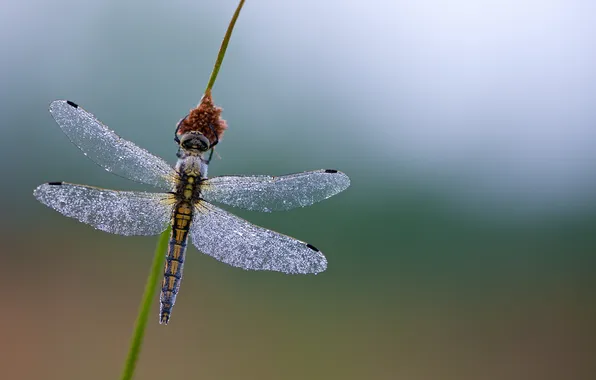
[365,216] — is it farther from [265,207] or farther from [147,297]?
[147,297]

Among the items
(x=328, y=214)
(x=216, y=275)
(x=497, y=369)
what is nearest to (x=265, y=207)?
(x=497, y=369)

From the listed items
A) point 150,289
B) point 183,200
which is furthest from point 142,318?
point 183,200

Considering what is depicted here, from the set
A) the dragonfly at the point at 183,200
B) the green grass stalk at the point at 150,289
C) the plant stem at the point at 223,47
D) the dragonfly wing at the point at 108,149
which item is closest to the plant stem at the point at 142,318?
the green grass stalk at the point at 150,289

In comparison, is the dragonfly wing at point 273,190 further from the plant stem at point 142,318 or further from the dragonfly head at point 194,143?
the plant stem at point 142,318

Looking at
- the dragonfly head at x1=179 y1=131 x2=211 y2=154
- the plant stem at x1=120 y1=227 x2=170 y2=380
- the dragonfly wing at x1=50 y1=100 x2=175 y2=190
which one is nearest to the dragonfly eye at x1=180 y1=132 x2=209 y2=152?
the dragonfly head at x1=179 y1=131 x2=211 y2=154

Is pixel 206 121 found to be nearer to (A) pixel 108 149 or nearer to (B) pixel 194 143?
(B) pixel 194 143

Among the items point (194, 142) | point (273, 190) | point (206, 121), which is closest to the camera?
point (206, 121)
